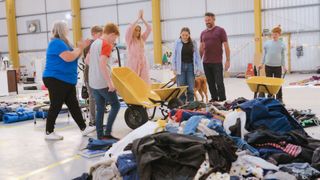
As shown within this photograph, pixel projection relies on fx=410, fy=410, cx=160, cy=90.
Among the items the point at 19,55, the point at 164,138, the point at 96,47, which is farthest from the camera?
the point at 19,55

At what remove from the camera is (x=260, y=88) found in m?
5.85

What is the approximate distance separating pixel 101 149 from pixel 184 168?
5.12 ft

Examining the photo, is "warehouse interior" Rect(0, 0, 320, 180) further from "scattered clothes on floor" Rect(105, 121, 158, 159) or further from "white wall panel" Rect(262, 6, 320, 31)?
"white wall panel" Rect(262, 6, 320, 31)

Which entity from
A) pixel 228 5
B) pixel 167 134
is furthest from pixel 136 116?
pixel 228 5

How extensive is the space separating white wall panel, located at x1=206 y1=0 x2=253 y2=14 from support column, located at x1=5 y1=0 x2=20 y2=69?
34.7 feet

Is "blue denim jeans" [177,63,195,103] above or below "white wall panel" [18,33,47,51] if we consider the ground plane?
below

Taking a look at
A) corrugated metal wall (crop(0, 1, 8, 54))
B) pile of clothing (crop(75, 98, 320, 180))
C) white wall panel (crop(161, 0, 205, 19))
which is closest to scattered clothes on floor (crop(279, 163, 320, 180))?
pile of clothing (crop(75, 98, 320, 180))

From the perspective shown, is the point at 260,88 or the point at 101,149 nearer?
the point at 101,149

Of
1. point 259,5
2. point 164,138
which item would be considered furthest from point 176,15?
point 164,138

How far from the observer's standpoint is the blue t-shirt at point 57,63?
4.55 metres

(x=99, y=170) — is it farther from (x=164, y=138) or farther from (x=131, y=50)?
(x=131, y=50)

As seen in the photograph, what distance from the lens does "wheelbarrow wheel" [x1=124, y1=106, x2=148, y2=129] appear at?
16.9 feet

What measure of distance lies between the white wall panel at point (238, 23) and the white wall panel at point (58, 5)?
7694mm

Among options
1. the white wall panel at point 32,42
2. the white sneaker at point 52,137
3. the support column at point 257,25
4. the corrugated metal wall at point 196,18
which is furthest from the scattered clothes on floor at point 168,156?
the white wall panel at point 32,42
